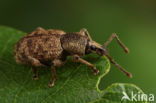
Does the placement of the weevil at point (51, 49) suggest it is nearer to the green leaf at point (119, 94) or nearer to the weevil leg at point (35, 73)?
Answer: the weevil leg at point (35, 73)

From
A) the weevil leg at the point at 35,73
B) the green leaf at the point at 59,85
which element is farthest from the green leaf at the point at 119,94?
the weevil leg at the point at 35,73

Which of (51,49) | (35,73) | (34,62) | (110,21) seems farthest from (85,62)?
(110,21)

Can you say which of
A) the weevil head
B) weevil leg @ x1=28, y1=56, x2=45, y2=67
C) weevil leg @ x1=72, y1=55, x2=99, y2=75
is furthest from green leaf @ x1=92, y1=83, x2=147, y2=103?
weevil leg @ x1=28, y1=56, x2=45, y2=67

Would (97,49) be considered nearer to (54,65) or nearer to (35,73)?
(54,65)

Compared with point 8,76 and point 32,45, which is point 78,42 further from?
point 8,76

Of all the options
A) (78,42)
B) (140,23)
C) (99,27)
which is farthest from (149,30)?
(78,42)

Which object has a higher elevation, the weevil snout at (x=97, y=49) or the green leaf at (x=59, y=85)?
the weevil snout at (x=97, y=49)
